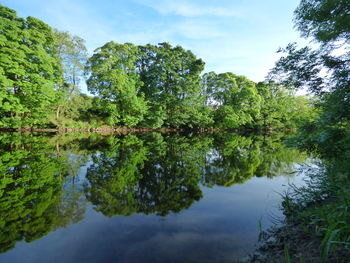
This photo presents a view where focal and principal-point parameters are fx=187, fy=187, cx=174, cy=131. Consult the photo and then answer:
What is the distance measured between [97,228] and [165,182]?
294 centimetres

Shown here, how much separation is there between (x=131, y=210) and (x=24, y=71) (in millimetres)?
19991

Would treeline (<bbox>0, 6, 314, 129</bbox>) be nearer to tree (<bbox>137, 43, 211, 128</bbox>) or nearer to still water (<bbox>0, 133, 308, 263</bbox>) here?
tree (<bbox>137, 43, 211, 128</bbox>)

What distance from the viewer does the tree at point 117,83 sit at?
82.1ft

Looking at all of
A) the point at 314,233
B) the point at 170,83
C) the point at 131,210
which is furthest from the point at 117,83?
the point at 314,233

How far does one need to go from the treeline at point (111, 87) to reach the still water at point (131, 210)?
931 centimetres

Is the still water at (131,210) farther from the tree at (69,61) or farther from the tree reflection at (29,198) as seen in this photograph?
the tree at (69,61)

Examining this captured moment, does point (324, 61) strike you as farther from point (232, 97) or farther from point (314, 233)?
point (232, 97)

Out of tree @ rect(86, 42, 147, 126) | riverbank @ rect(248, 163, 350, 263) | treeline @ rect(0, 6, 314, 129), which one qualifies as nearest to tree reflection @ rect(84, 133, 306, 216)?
riverbank @ rect(248, 163, 350, 263)

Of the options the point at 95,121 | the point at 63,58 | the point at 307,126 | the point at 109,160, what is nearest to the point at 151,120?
the point at 95,121

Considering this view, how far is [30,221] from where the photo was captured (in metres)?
3.62

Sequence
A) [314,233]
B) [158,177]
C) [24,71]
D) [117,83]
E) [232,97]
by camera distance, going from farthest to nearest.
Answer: [232,97] → [117,83] → [24,71] → [158,177] → [314,233]

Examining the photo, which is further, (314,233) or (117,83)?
(117,83)

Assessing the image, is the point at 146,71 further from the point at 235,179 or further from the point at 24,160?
the point at 235,179

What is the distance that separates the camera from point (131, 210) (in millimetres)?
4297
